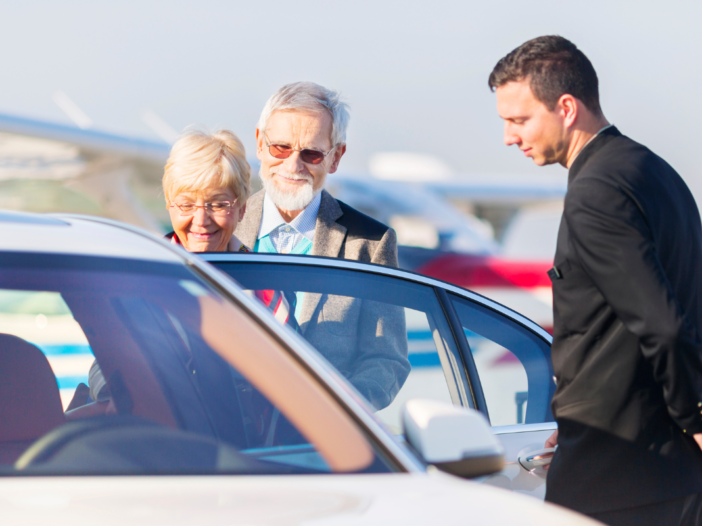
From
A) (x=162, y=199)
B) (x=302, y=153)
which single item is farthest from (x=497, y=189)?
(x=302, y=153)

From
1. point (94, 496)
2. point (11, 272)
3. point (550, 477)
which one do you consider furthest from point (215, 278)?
point (550, 477)

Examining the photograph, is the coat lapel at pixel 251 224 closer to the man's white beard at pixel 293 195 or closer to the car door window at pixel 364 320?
the man's white beard at pixel 293 195

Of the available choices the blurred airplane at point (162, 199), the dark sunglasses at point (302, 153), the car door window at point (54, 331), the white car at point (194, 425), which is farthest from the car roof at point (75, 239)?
the blurred airplane at point (162, 199)

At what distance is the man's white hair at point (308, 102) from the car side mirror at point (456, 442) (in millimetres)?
1759

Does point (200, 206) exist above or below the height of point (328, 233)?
above

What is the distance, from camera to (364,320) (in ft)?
8.13

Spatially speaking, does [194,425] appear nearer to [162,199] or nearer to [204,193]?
[204,193]

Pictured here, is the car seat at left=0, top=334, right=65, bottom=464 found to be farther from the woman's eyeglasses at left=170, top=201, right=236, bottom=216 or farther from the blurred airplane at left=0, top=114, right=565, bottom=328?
the blurred airplane at left=0, top=114, right=565, bottom=328

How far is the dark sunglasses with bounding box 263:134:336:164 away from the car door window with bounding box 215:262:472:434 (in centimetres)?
70

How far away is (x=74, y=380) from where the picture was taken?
8.50 ft

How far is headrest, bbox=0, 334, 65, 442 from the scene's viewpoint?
1855 mm

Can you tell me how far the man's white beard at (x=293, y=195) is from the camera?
9.68 ft

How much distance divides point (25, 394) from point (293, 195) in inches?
53.4

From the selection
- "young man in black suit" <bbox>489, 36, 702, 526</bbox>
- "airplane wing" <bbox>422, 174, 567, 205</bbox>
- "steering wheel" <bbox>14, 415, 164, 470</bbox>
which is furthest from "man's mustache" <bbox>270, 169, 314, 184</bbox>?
"airplane wing" <bbox>422, 174, 567, 205</bbox>
